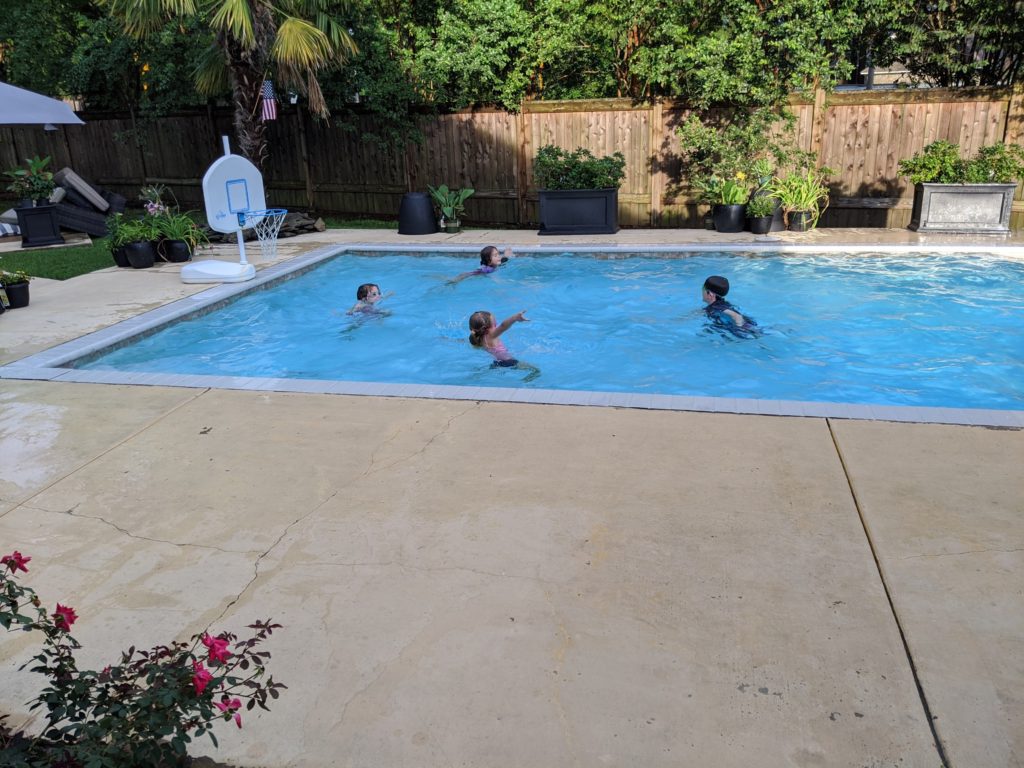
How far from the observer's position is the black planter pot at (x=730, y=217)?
1227 cm

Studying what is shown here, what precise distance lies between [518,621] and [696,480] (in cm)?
148

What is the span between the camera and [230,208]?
1062 cm

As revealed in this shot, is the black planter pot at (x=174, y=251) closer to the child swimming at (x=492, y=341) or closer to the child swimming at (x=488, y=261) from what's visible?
the child swimming at (x=488, y=261)

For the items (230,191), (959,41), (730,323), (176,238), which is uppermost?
(959,41)

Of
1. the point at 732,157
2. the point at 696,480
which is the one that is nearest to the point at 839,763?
the point at 696,480

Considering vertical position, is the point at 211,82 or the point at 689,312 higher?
the point at 211,82

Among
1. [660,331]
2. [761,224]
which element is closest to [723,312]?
[660,331]

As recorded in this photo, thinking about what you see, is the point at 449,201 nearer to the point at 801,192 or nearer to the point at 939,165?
the point at 801,192

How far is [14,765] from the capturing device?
6.26 feet

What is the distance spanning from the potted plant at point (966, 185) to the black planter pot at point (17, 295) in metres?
11.6

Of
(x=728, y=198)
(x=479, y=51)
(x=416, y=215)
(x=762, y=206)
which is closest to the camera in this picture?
(x=762, y=206)

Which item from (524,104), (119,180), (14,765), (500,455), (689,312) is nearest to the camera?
(14,765)

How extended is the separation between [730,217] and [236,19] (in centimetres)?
785

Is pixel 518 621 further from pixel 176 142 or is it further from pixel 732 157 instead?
pixel 176 142
